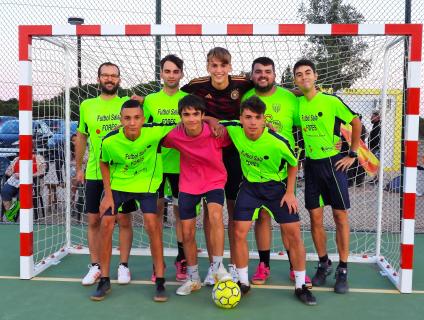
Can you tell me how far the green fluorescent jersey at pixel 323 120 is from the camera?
Result: 372 cm

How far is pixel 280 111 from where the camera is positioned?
3801 mm

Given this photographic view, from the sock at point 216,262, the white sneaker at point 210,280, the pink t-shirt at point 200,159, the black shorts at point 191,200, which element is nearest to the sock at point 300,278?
the sock at point 216,262

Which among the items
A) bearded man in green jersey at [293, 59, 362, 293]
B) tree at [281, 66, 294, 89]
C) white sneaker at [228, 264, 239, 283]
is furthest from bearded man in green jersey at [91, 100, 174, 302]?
tree at [281, 66, 294, 89]

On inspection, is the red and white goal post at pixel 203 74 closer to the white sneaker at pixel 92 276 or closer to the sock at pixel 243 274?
the white sneaker at pixel 92 276

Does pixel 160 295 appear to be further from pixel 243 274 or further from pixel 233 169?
pixel 233 169

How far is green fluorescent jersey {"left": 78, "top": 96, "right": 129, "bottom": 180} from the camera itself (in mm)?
3945

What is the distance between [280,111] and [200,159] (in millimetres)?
837

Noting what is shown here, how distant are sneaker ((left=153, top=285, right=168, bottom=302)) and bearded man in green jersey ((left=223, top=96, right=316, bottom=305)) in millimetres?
627

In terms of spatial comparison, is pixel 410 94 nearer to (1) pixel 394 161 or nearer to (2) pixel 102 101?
(1) pixel 394 161

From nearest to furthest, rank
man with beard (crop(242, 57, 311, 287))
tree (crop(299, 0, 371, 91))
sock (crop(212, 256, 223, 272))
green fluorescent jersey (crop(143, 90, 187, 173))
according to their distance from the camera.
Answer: sock (crop(212, 256, 223, 272)), man with beard (crop(242, 57, 311, 287)), green fluorescent jersey (crop(143, 90, 187, 173)), tree (crop(299, 0, 371, 91))

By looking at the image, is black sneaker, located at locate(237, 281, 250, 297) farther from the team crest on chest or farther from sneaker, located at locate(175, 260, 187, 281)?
the team crest on chest

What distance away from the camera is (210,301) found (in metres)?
3.52

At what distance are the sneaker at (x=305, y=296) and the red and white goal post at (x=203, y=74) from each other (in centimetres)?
87

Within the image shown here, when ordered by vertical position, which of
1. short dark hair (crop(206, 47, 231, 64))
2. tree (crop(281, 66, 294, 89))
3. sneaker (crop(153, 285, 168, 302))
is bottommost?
sneaker (crop(153, 285, 168, 302))
